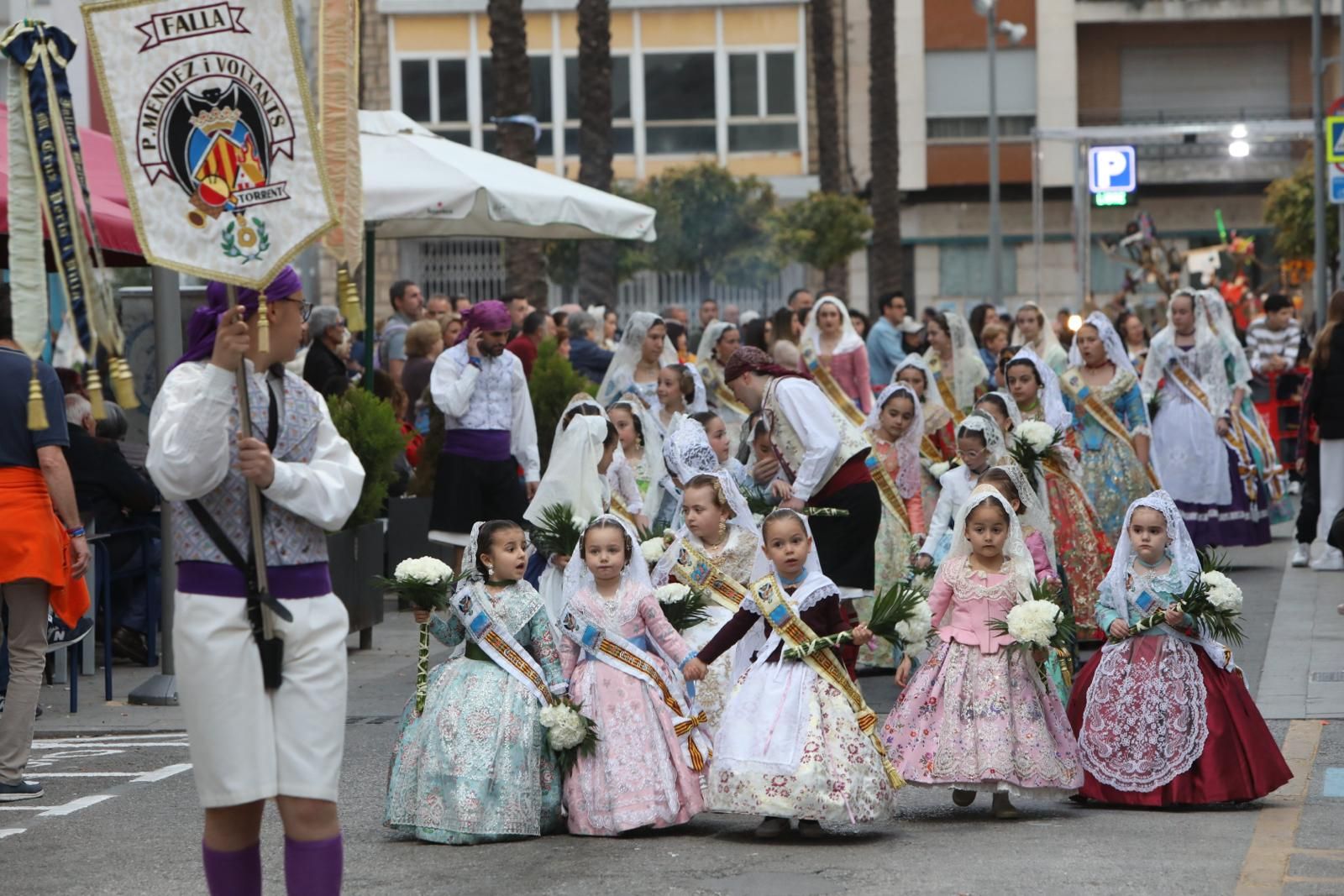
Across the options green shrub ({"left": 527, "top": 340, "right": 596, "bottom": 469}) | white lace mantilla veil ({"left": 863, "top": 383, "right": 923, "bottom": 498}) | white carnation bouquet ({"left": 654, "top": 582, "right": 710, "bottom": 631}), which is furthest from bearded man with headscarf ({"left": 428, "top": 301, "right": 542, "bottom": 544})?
white carnation bouquet ({"left": 654, "top": 582, "right": 710, "bottom": 631})

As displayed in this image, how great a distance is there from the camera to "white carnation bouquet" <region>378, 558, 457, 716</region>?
814cm

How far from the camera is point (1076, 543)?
13.0 meters

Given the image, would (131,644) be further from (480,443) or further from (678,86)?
(678,86)

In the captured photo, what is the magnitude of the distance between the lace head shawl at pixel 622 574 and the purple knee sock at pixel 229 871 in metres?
2.95

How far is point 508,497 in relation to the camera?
45.5 feet

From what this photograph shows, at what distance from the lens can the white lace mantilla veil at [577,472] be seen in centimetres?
1135

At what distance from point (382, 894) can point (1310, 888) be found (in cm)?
291

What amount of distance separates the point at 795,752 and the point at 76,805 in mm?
3046

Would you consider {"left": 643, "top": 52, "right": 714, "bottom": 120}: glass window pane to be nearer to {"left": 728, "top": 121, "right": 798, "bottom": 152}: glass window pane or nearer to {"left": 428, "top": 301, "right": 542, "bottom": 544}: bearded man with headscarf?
{"left": 728, "top": 121, "right": 798, "bottom": 152}: glass window pane

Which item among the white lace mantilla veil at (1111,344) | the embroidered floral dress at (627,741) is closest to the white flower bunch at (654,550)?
the embroidered floral dress at (627,741)

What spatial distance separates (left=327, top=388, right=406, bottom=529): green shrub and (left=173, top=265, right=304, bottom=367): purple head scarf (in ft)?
23.9

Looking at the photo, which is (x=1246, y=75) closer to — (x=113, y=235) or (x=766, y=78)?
(x=766, y=78)

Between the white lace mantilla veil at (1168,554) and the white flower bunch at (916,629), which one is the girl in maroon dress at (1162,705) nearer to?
the white lace mantilla veil at (1168,554)

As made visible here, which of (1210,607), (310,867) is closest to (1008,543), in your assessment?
(1210,607)
